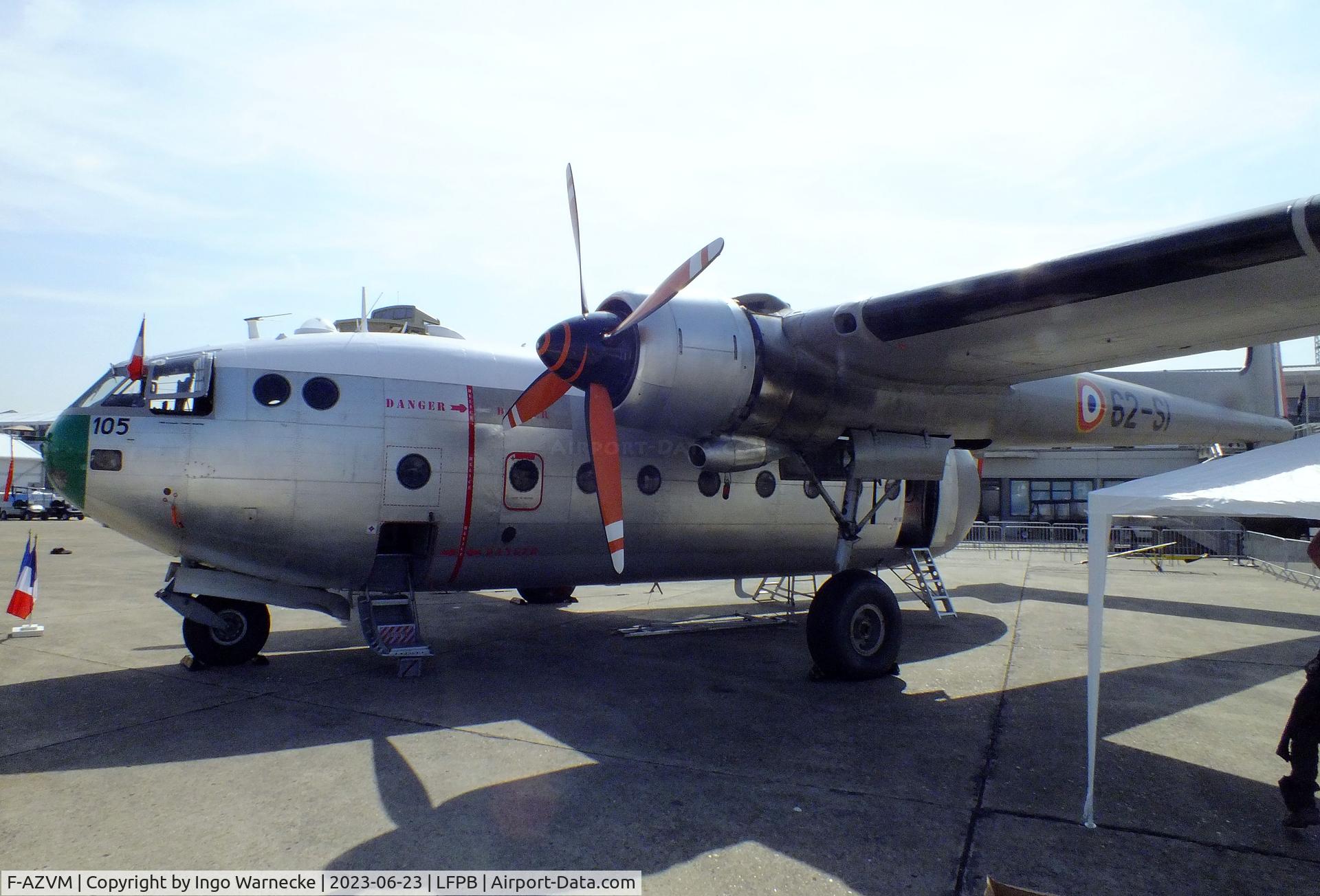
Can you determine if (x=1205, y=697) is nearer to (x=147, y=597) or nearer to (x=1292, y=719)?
(x=1292, y=719)

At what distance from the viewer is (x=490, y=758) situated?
6.28 metres

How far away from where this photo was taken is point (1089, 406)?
37.3 feet

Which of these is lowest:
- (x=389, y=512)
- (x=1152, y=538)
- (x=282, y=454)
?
(x=1152, y=538)

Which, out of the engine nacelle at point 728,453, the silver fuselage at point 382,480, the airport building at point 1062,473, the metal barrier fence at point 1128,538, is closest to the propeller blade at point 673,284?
the engine nacelle at point 728,453

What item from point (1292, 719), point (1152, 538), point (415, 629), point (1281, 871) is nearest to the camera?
point (1281, 871)

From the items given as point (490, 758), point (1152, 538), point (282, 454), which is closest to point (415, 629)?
point (282, 454)

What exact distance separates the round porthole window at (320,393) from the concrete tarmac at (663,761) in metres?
3.01

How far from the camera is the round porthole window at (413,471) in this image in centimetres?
865

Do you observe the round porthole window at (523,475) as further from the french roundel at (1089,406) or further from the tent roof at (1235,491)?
the french roundel at (1089,406)

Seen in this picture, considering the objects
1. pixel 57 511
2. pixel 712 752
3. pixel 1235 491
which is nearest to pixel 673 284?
pixel 712 752

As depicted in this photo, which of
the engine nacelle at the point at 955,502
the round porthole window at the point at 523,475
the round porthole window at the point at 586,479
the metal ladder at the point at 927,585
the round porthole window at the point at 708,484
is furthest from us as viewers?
the engine nacelle at the point at 955,502

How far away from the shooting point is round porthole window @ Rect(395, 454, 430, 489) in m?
8.65

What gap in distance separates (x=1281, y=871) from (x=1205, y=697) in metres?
4.58

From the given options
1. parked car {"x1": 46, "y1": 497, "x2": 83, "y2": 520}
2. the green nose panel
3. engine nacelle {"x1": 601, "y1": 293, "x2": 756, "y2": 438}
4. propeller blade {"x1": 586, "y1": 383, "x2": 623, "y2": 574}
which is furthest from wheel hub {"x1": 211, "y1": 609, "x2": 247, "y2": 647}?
parked car {"x1": 46, "y1": 497, "x2": 83, "y2": 520}
